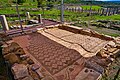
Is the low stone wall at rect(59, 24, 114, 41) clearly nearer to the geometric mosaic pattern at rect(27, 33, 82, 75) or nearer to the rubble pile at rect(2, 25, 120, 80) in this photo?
the rubble pile at rect(2, 25, 120, 80)

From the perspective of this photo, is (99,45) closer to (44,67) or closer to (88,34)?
(88,34)

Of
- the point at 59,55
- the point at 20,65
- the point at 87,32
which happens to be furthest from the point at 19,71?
the point at 87,32

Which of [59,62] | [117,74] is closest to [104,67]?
[117,74]

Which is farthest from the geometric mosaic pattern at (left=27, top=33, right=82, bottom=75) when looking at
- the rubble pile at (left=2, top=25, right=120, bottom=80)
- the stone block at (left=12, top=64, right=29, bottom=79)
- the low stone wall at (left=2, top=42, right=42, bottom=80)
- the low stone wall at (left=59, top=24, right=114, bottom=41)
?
the low stone wall at (left=59, top=24, right=114, bottom=41)

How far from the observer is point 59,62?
319 cm

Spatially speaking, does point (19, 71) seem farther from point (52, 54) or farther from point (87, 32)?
point (87, 32)

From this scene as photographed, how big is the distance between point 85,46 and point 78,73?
1.70 m

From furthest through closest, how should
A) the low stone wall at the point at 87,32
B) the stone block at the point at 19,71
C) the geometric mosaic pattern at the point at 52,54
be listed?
the low stone wall at the point at 87,32, the geometric mosaic pattern at the point at 52,54, the stone block at the point at 19,71

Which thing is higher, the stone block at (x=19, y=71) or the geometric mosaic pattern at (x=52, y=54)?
the stone block at (x=19, y=71)

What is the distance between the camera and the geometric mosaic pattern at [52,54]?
9.95 ft

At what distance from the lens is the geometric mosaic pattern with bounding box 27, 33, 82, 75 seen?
303 centimetres

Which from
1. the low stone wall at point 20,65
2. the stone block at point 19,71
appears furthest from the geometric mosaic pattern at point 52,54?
the stone block at point 19,71

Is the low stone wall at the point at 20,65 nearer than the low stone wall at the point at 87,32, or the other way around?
the low stone wall at the point at 20,65

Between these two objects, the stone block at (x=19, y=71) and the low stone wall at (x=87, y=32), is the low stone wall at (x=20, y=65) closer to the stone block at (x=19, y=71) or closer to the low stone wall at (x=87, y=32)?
the stone block at (x=19, y=71)
